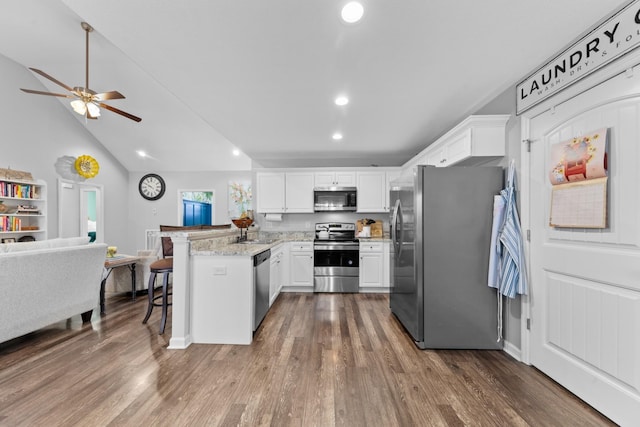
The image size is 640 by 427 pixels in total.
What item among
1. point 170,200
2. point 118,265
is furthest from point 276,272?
point 170,200

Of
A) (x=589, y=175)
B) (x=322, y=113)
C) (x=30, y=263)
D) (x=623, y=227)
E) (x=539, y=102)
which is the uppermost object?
(x=322, y=113)

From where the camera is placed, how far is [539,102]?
6.93ft

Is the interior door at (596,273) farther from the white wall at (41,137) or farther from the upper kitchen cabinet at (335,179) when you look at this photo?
the white wall at (41,137)

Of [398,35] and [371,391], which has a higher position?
[398,35]

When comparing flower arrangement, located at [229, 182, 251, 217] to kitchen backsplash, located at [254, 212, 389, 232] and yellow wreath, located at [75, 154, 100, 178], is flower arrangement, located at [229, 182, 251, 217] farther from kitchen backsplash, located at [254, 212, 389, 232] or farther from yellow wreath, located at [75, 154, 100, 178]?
yellow wreath, located at [75, 154, 100, 178]

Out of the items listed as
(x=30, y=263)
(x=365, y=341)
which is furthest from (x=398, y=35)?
(x=30, y=263)

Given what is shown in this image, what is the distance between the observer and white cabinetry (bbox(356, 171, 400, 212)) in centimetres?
484

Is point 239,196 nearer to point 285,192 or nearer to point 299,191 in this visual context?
point 285,192

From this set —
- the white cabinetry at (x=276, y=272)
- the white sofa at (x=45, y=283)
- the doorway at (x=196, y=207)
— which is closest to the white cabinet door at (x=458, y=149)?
the white cabinetry at (x=276, y=272)

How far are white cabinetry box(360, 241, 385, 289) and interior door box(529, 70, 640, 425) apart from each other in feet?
7.80

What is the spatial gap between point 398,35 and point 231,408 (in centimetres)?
254

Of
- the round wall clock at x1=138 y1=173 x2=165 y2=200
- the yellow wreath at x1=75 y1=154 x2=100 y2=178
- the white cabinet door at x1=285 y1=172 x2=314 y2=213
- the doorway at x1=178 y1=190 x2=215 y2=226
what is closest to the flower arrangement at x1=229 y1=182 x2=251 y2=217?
the doorway at x1=178 y1=190 x2=215 y2=226

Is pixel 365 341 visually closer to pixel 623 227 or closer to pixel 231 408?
pixel 231 408

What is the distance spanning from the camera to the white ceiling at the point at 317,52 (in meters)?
1.55
